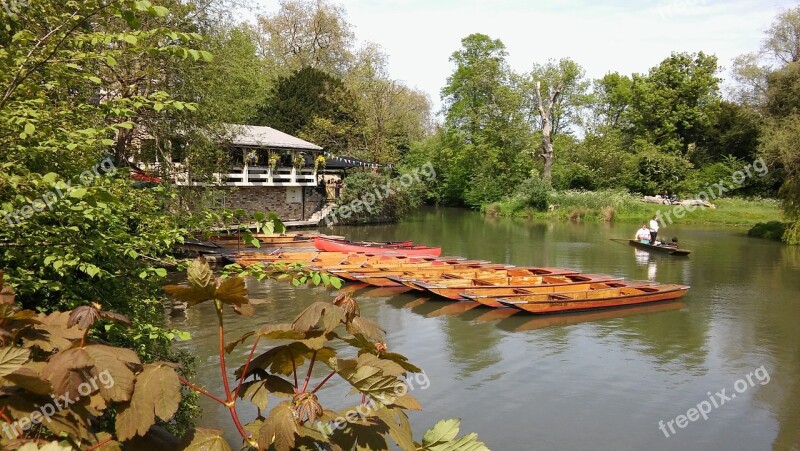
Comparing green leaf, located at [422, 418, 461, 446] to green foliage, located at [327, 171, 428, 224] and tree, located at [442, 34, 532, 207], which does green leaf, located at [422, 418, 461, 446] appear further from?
tree, located at [442, 34, 532, 207]

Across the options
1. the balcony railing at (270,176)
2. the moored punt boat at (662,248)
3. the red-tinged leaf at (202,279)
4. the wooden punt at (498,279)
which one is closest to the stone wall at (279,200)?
the balcony railing at (270,176)

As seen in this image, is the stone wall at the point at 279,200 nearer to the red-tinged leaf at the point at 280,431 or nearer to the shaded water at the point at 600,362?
the shaded water at the point at 600,362

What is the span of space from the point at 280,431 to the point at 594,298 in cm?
1152

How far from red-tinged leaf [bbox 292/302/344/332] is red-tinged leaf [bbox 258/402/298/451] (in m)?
0.26

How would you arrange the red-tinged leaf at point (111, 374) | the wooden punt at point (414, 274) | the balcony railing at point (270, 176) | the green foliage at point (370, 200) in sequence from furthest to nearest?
the green foliage at point (370, 200)
the balcony railing at point (270, 176)
the wooden punt at point (414, 274)
the red-tinged leaf at point (111, 374)

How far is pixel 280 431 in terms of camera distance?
153 centimetres

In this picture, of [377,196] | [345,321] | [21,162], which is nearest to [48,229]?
[21,162]

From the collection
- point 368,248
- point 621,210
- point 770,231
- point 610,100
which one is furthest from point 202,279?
point 610,100

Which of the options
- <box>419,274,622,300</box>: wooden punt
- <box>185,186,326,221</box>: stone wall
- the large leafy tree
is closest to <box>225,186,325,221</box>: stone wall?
<box>185,186,326,221</box>: stone wall

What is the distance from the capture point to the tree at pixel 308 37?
40.6 metres

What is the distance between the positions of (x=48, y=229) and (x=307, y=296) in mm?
10548

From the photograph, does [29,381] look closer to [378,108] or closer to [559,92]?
[378,108]

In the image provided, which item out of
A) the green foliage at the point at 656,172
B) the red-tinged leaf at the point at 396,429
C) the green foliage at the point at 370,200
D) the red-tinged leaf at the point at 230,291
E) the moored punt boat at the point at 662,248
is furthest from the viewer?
the green foliage at the point at 656,172

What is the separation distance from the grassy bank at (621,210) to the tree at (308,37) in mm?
14931
